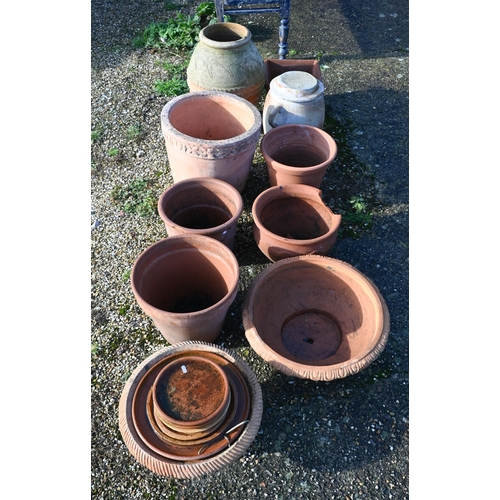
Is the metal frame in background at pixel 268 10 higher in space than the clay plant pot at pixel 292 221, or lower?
higher

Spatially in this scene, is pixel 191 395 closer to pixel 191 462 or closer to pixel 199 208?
pixel 191 462

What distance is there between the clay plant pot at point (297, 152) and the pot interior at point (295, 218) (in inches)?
10.6

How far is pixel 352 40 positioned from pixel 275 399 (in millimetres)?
5858

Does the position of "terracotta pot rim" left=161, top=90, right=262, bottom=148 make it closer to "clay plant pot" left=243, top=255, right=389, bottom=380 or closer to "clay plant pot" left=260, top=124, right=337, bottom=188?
"clay plant pot" left=260, top=124, right=337, bottom=188

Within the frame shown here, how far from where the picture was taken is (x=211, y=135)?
4.53 m

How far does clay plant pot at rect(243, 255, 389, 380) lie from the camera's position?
130 inches

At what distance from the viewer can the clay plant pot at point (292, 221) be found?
11.7ft

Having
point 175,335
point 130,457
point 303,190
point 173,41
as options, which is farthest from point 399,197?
point 173,41

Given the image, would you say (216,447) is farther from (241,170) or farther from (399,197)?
(399,197)

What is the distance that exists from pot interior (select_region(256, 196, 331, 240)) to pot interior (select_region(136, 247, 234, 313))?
0.78m

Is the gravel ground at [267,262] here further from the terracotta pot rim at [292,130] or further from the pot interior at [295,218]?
the terracotta pot rim at [292,130]

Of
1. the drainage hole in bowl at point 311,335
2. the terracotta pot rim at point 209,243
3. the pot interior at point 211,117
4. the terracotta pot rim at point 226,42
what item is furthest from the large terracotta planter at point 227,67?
the drainage hole in bowl at point 311,335

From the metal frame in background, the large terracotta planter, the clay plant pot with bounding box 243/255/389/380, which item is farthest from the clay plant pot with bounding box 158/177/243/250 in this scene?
the metal frame in background

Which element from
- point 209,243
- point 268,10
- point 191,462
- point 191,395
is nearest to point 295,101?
point 268,10
